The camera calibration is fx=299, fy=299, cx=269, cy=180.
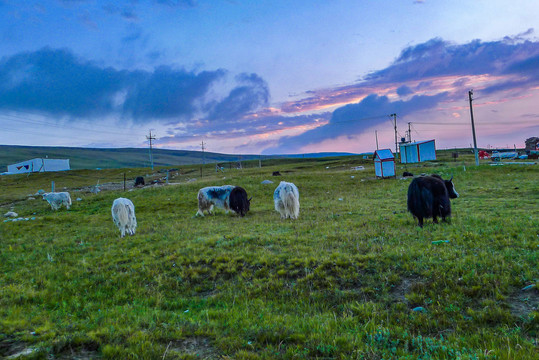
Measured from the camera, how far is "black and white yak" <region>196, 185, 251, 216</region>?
58.2ft

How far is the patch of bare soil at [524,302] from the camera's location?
4773 mm

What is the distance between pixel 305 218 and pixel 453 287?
9241 mm

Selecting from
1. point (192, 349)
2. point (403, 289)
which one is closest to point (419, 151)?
point (403, 289)

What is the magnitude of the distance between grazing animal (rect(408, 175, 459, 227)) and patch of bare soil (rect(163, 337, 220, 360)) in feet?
30.7

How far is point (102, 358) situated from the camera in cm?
390

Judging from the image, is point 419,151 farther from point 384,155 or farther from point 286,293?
point 286,293

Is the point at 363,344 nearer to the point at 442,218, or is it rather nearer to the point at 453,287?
the point at 453,287

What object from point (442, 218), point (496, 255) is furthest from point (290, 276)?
point (442, 218)

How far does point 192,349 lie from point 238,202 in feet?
44.5

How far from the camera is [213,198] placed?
61.3 feet

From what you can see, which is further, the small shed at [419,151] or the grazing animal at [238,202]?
the small shed at [419,151]

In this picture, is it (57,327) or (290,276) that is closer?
(57,327)

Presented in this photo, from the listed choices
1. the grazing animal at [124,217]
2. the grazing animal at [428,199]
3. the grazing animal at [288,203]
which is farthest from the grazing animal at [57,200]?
the grazing animal at [428,199]

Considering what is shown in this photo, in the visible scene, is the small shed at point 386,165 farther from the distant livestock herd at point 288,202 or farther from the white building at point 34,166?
the white building at point 34,166
